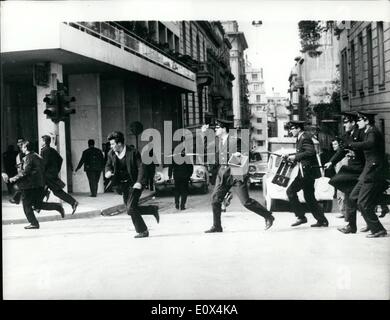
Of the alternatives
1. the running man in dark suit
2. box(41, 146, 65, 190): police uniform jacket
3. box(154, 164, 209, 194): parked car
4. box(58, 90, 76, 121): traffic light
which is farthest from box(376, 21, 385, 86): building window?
box(41, 146, 65, 190): police uniform jacket

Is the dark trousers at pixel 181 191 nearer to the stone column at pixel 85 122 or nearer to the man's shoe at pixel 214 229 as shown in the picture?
the man's shoe at pixel 214 229

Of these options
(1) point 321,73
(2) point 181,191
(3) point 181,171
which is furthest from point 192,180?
(1) point 321,73

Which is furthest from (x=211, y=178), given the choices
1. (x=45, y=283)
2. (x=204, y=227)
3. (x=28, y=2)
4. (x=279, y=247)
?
(x=28, y=2)

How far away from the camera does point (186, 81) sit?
30.2ft

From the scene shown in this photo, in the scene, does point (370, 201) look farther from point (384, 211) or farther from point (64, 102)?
point (64, 102)

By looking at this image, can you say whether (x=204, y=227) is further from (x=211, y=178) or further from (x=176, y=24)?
(x=176, y=24)

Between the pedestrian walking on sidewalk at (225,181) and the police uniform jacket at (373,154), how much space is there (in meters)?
1.65

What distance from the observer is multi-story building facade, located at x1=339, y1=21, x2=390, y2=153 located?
7763 millimetres

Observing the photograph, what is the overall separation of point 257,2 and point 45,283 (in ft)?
15.2

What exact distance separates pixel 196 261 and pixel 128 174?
6.30ft

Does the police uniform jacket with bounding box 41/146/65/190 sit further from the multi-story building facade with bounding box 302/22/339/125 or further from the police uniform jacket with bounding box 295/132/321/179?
the multi-story building facade with bounding box 302/22/339/125

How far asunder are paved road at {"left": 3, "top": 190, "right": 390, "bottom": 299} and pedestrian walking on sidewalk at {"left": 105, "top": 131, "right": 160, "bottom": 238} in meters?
0.34

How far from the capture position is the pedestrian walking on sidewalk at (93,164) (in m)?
9.40

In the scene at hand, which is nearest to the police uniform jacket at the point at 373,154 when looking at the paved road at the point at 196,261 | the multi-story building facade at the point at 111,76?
the paved road at the point at 196,261
